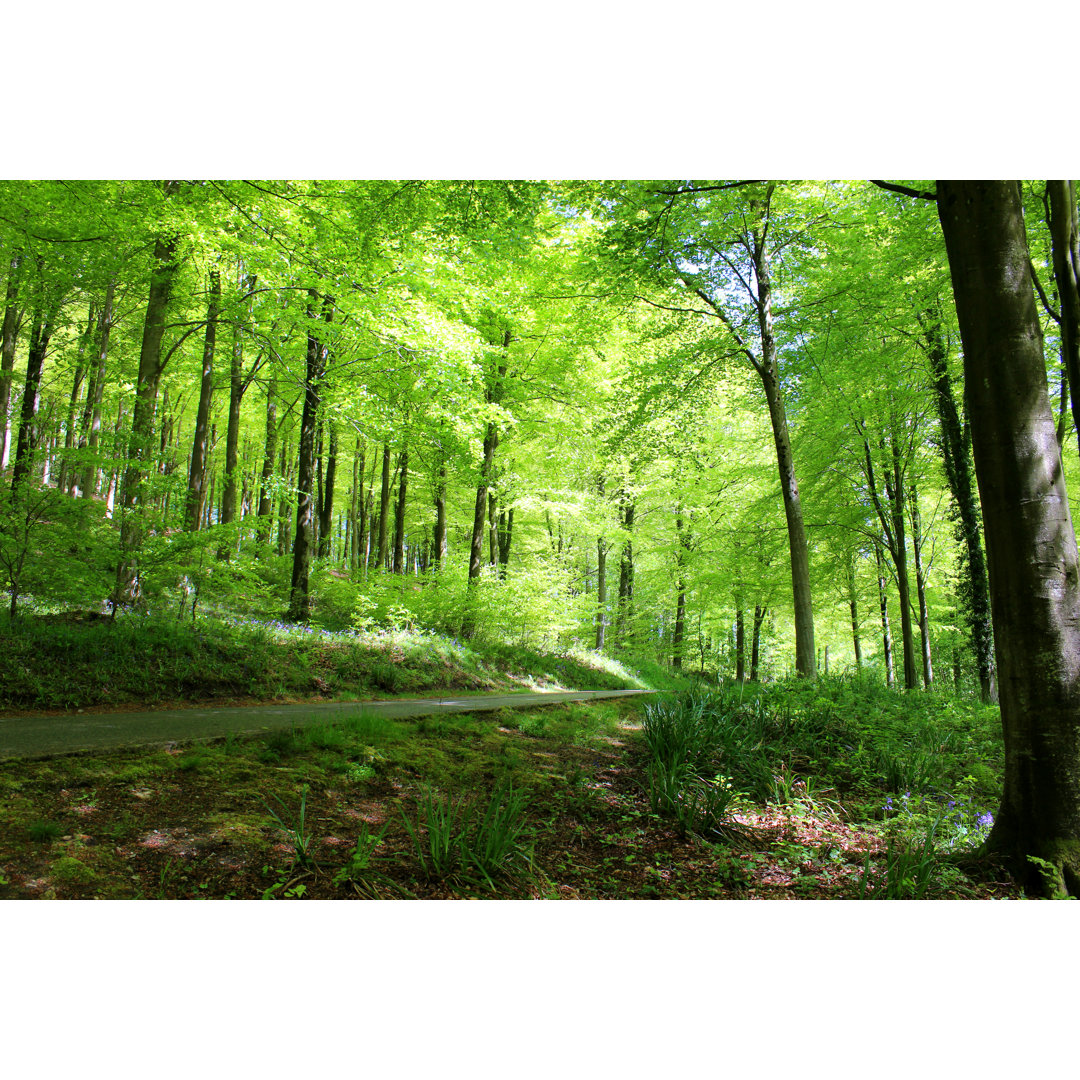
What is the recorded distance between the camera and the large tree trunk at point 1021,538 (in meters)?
2.71

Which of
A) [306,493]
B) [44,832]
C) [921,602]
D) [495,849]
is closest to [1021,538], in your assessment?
[495,849]

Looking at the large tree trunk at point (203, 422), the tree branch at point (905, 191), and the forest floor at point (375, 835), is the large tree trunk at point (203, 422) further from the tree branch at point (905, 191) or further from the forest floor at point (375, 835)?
the tree branch at point (905, 191)

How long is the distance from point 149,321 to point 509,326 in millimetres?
6249

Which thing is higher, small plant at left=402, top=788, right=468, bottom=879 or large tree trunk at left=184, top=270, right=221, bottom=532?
large tree trunk at left=184, top=270, right=221, bottom=532

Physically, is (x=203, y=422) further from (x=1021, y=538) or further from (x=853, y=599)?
(x=853, y=599)

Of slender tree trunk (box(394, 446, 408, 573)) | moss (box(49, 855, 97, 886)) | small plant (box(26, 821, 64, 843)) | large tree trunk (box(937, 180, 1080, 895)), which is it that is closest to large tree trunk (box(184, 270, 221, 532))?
slender tree trunk (box(394, 446, 408, 573))

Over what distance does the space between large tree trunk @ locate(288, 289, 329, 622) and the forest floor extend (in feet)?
19.1

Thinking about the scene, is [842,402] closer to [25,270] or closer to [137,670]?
[137,670]

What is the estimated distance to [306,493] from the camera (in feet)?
31.6

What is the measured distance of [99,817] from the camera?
2801mm

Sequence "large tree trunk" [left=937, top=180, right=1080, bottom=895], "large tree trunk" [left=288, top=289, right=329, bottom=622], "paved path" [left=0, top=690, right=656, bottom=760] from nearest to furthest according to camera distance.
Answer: "large tree trunk" [left=937, top=180, right=1080, bottom=895] < "paved path" [left=0, top=690, right=656, bottom=760] < "large tree trunk" [left=288, top=289, right=329, bottom=622]

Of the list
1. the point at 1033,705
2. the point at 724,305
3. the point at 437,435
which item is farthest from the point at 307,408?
the point at 1033,705

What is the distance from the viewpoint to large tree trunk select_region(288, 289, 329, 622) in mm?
9578

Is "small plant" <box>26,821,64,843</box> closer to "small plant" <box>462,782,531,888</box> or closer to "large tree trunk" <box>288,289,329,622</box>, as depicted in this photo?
"small plant" <box>462,782,531,888</box>
